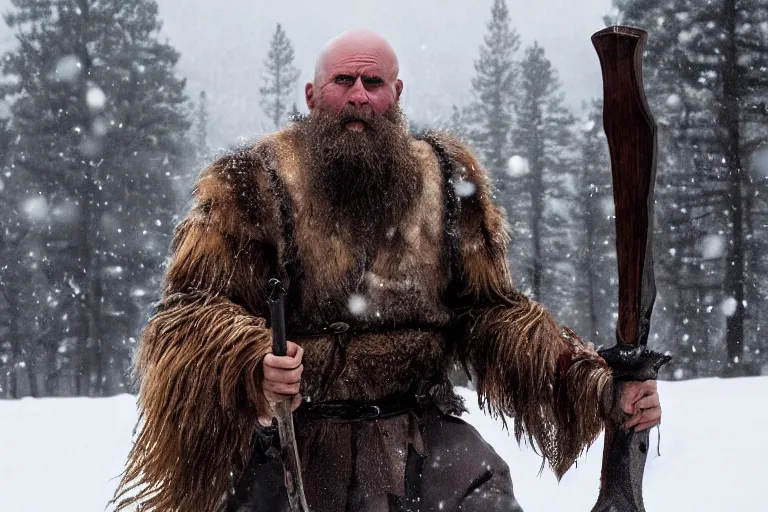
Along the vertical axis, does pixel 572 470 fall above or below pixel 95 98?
below

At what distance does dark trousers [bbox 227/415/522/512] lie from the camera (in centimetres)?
294

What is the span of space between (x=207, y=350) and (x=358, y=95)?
108 cm

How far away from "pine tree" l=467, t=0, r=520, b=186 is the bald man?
2154 centimetres

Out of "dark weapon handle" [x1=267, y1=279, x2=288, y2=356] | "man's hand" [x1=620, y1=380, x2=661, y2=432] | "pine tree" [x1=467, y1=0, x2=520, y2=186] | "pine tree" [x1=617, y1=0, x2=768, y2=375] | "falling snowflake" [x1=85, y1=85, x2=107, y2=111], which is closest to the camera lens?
"dark weapon handle" [x1=267, y1=279, x2=288, y2=356]

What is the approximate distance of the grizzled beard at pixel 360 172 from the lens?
3156 millimetres

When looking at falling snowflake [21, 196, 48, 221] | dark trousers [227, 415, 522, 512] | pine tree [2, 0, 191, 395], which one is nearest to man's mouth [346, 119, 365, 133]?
dark trousers [227, 415, 522, 512]

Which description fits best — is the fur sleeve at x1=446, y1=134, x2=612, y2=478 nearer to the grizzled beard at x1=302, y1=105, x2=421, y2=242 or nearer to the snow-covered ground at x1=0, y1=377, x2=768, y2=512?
the grizzled beard at x1=302, y1=105, x2=421, y2=242

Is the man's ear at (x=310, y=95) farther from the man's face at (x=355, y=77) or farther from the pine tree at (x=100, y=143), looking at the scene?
the pine tree at (x=100, y=143)

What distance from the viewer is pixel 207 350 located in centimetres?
272

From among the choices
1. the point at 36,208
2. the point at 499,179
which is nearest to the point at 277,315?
the point at 499,179

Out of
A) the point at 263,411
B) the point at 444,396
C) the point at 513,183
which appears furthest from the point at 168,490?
the point at 513,183

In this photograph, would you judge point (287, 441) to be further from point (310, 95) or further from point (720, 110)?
point (720, 110)

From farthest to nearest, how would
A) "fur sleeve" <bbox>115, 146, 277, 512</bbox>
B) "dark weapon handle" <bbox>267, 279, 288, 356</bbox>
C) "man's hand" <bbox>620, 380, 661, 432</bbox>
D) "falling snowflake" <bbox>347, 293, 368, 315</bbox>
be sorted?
"falling snowflake" <bbox>347, 293, 368, 315</bbox> → "fur sleeve" <bbox>115, 146, 277, 512</bbox> → "man's hand" <bbox>620, 380, 661, 432</bbox> → "dark weapon handle" <bbox>267, 279, 288, 356</bbox>

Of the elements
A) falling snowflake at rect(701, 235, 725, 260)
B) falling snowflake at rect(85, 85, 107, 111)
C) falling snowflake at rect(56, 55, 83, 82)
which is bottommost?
falling snowflake at rect(701, 235, 725, 260)
